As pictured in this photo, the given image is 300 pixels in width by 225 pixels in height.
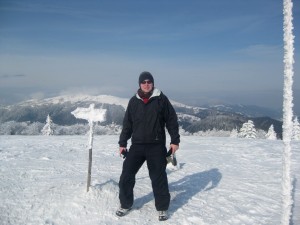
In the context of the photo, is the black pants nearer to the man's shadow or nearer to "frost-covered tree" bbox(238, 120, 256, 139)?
the man's shadow

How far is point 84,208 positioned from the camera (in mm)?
6797

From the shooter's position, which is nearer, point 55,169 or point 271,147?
point 55,169

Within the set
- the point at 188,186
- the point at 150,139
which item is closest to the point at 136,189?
the point at 188,186

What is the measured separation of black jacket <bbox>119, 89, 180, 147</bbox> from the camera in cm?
668

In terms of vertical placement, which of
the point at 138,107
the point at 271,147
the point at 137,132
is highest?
the point at 138,107

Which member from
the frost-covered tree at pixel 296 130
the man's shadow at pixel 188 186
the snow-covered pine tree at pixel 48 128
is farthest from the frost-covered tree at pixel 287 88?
the frost-covered tree at pixel 296 130

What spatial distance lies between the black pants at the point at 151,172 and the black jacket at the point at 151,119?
166mm

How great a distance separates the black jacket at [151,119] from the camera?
6684 millimetres

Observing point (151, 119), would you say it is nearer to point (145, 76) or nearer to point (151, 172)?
point (145, 76)

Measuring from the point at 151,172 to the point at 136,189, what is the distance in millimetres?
1596

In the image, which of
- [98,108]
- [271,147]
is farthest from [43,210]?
[271,147]

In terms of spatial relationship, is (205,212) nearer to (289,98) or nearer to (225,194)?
(225,194)

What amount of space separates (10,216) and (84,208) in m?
1.41

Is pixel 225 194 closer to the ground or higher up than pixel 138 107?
closer to the ground
